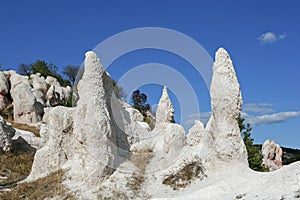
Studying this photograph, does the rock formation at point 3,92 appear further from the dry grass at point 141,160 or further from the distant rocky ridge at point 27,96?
the dry grass at point 141,160

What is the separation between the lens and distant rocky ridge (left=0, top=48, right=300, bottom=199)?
8.61 m

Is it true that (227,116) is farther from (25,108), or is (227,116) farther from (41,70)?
(41,70)

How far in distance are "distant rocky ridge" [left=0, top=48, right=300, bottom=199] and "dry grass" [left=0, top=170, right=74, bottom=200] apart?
239mm

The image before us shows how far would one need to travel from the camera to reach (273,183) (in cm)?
748

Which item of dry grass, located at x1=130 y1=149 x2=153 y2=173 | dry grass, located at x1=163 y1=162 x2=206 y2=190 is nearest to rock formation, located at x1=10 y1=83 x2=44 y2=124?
dry grass, located at x1=130 y1=149 x2=153 y2=173

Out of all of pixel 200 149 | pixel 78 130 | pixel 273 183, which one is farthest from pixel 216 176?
pixel 78 130

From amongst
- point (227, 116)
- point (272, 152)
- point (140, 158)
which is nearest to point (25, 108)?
point (272, 152)

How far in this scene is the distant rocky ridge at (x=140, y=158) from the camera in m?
8.61

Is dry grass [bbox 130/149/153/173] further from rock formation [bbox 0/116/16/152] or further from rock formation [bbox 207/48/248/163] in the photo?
rock formation [bbox 0/116/16/152]

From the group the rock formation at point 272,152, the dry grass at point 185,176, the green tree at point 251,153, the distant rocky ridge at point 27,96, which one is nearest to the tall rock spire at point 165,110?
the green tree at point 251,153

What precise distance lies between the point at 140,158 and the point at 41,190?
3.35 metres

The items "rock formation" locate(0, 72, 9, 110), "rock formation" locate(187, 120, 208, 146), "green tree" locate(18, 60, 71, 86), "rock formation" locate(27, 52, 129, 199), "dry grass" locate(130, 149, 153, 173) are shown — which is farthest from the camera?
"green tree" locate(18, 60, 71, 86)

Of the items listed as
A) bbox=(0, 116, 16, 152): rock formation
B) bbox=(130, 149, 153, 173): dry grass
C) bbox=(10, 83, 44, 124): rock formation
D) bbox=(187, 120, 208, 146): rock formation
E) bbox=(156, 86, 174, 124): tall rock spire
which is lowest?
bbox=(130, 149, 153, 173): dry grass

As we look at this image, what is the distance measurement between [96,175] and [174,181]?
206 cm
